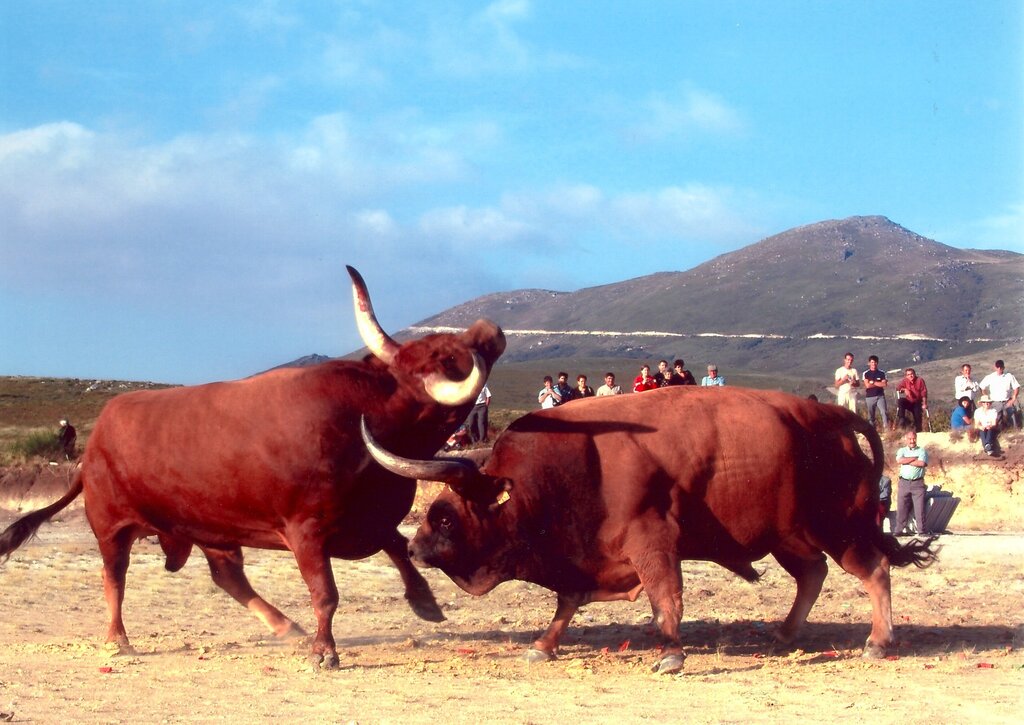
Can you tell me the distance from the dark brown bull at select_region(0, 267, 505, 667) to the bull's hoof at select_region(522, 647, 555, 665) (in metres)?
1.02

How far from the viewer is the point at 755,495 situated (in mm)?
9523

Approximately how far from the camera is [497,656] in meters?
10.2

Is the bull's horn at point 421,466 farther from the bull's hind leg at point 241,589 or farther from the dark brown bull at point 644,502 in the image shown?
the bull's hind leg at point 241,589

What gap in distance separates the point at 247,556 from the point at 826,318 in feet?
387

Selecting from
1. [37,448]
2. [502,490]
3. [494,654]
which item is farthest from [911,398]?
[37,448]

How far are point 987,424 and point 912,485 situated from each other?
4360 mm

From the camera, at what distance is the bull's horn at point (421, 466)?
9.09m

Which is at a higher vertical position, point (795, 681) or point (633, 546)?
point (633, 546)

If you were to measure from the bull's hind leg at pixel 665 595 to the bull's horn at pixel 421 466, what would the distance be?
1.34 metres

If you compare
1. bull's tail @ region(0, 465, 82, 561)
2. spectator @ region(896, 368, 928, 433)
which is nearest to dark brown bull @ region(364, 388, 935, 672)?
bull's tail @ region(0, 465, 82, 561)

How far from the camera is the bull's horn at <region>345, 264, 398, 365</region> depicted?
9.95 metres

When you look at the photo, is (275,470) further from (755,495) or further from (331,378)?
(755,495)

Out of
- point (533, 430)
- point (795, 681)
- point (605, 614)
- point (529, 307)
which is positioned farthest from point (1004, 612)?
point (529, 307)

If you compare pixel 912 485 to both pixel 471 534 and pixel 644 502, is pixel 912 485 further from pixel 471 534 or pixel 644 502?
pixel 471 534
